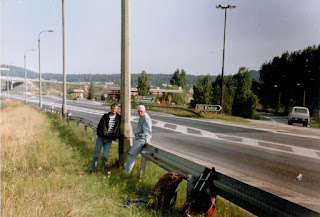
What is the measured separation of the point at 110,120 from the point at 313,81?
48.9 meters

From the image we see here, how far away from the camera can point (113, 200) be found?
15.1 ft

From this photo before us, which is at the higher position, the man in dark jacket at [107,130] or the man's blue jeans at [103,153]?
the man in dark jacket at [107,130]

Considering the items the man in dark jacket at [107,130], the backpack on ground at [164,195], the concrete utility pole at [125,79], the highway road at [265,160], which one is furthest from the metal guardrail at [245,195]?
the highway road at [265,160]

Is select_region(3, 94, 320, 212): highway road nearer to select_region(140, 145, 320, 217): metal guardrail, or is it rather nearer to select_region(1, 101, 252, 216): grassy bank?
select_region(1, 101, 252, 216): grassy bank

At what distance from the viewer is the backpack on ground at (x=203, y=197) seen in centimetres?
398

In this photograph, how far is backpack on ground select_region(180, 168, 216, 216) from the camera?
13.1 feet

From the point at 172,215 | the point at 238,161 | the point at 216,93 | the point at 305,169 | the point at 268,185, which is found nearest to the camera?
the point at 172,215

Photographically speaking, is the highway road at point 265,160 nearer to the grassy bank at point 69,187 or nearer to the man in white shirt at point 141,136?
the grassy bank at point 69,187

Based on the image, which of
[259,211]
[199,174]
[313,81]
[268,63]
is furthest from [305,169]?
[268,63]

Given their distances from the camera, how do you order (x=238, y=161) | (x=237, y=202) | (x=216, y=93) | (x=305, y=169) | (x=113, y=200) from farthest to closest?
(x=216, y=93)
(x=238, y=161)
(x=305, y=169)
(x=113, y=200)
(x=237, y=202)

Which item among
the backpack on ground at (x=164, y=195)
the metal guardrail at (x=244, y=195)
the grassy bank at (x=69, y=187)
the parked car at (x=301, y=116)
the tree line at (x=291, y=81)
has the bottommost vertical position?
the parked car at (x=301, y=116)

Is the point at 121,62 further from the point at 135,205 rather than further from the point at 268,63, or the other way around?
the point at 268,63

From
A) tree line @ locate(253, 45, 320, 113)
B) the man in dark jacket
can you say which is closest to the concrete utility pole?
the man in dark jacket

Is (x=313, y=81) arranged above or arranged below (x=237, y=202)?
above
